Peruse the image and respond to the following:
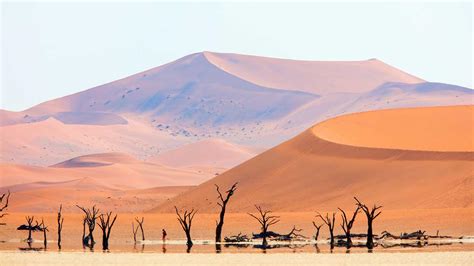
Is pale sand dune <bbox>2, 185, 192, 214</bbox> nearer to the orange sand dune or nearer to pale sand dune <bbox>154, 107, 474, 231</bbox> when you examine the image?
pale sand dune <bbox>154, 107, 474, 231</bbox>

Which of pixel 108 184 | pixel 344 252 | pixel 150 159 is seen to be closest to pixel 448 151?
pixel 344 252

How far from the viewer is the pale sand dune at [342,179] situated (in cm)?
7625

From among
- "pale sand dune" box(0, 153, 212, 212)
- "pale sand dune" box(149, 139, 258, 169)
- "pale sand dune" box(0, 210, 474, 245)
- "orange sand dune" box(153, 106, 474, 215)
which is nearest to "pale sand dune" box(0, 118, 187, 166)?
"pale sand dune" box(149, 139, 258, 169)

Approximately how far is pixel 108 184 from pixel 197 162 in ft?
143

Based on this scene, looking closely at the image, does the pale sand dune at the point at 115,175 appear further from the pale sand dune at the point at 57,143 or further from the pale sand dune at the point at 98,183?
the pale sand dune at the point at 57,143

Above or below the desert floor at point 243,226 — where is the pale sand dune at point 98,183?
above
